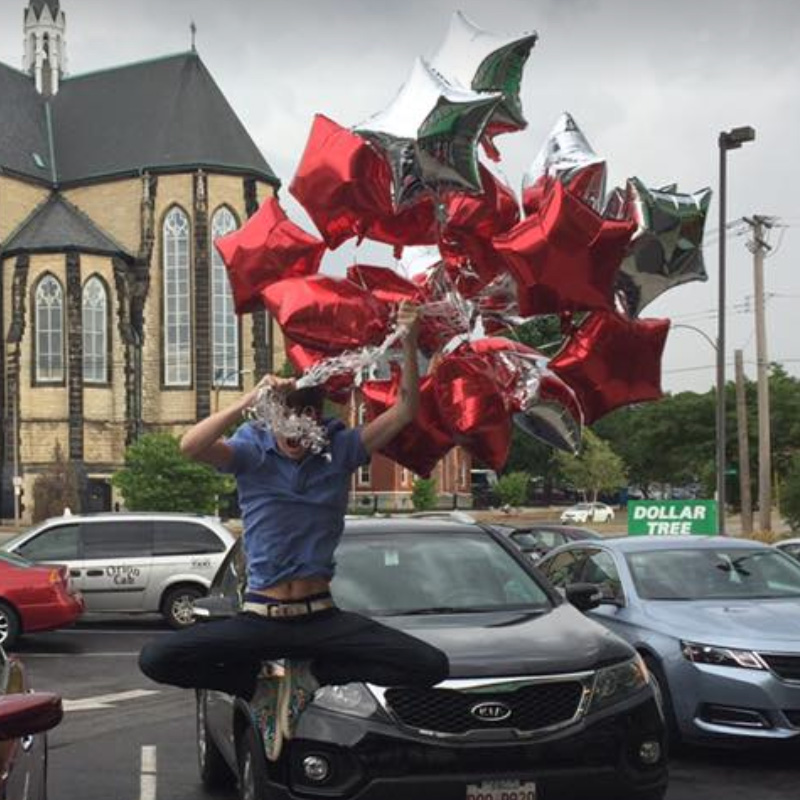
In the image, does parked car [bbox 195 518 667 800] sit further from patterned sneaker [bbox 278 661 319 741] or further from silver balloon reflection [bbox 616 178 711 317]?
silver balloon reflection [bbox 616 178 711 317]

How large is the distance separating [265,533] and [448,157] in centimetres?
148

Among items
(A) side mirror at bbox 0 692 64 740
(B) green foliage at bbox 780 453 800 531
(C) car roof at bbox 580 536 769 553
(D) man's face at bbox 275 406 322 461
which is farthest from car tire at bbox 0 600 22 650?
(B) green foliage at bbox 780 453 800 531

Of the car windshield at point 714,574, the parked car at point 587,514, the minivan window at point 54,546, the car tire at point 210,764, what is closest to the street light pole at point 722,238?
the minivan window at point 54,546

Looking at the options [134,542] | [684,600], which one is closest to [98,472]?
[134,542]

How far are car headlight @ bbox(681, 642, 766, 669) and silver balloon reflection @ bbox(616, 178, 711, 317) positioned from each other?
368cm

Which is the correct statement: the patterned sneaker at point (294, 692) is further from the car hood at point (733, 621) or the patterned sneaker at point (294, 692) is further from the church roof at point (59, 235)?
the church roof at point (59, 235)

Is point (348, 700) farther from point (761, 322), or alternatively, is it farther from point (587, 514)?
point (587, 514)

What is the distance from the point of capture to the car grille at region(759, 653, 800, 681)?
24.5ft

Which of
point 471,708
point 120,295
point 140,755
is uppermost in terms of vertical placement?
point 120,295

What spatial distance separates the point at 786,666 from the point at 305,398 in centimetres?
419

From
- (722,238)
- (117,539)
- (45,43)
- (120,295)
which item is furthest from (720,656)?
(45,43)

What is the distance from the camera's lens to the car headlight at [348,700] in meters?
5.31

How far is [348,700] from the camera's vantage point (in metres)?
5.36

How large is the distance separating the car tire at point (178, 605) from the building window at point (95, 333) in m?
53.3
